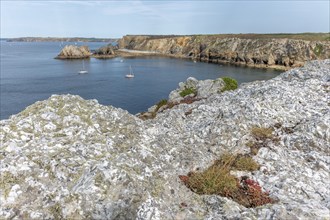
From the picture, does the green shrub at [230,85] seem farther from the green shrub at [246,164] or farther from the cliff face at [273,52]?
the cliff face at [273,52]

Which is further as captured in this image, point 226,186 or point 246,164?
point 246,164

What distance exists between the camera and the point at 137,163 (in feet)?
36.3

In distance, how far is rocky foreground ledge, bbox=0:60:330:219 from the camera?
357 inches

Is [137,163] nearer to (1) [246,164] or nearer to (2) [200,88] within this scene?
(1) [246,164]

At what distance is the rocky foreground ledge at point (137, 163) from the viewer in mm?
9070

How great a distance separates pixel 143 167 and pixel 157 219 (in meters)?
2.36

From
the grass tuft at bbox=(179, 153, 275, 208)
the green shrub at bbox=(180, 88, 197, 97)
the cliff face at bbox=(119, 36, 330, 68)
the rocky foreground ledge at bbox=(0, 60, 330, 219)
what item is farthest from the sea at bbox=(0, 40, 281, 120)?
the grass tuft at bbox=(179, 153, 275, 208)

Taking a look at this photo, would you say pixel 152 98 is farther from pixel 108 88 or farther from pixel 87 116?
pixel 87 116

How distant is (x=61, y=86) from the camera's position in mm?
102750

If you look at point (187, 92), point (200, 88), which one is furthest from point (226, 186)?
point (187, 92)

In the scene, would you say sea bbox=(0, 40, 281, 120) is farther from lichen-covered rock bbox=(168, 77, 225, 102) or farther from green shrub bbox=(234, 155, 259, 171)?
green shrub bbox=(234, 155, 259, 171)

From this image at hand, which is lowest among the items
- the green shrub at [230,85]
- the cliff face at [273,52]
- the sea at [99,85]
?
the sea at [99,85]

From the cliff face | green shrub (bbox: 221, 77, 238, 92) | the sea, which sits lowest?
the sea

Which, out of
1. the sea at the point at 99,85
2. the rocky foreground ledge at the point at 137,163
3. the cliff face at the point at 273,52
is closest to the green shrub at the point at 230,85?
the rocky foreground ledge at the point at 137,163
